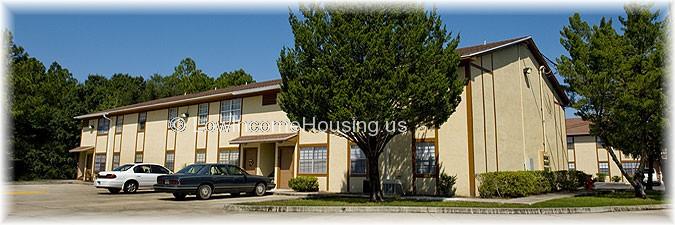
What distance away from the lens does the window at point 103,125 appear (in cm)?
3145

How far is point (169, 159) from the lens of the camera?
2655cm

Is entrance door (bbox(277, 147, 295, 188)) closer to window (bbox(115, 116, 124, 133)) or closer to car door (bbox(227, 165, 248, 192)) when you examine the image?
car door (bbox(227, 165, 248, 192))

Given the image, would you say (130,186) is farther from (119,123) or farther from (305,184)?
(119,123)

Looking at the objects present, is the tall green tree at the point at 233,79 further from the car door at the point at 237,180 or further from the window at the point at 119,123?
the car door at the point at 237,180

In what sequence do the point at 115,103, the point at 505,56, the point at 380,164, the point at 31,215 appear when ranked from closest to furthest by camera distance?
the point at 31,215 < the point at 380,164 < the point at 505,56 < the point at 115,103

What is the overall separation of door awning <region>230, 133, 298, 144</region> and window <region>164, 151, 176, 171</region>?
521 cm

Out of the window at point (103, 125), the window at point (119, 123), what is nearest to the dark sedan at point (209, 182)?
the window at point (119, 123)

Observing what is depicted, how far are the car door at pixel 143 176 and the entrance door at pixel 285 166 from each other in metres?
5.23

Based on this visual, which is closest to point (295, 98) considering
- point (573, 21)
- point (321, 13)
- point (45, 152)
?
point (321, 13)

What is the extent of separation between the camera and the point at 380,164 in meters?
18.6

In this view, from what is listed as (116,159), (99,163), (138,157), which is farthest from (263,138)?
(99,163)

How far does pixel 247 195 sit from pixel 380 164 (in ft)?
16.5

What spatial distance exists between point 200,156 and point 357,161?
9605 mm

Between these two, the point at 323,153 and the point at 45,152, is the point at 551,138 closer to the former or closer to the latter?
the point at 323,153
